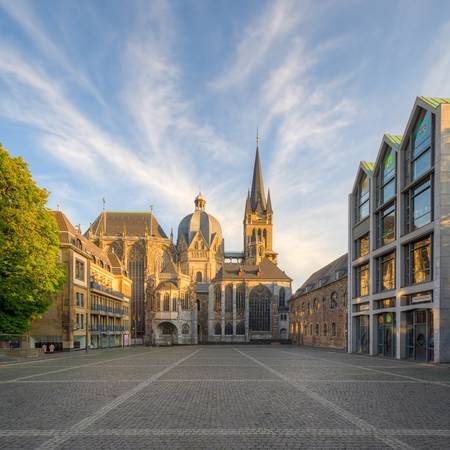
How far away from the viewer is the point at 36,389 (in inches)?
563

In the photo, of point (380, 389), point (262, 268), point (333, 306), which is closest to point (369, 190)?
point (333, 306)

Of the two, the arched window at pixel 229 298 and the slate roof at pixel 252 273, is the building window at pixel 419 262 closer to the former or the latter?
the slate roof at pixel 252 273

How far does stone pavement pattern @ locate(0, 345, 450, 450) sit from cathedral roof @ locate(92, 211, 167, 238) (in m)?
88.3

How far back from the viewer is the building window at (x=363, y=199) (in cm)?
3775

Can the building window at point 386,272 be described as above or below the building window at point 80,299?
above

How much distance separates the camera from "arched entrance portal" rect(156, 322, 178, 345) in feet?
263

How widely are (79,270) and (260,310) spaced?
4751 centimetres

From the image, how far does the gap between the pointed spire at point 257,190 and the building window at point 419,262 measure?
93449mm

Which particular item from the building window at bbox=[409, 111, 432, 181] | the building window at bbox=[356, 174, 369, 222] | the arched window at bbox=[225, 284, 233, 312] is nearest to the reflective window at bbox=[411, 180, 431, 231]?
the building window at bbox=[409, 111, 432, 181]

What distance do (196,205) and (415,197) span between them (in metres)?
97.9

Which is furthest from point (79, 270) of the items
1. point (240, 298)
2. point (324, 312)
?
point (240, 298)

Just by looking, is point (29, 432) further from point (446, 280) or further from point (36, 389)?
point (446, 280)

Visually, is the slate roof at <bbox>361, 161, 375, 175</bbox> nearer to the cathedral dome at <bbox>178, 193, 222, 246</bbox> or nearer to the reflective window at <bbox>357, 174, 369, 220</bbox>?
the reflective window at <bbox>357, 174, 369, 220</bbox>

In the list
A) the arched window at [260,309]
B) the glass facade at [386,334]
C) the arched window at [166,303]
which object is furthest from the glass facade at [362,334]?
the arched window at [260,309]
